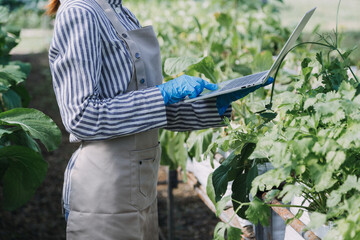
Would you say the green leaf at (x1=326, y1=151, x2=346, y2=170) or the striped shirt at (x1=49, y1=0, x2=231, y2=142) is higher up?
the striped shirt at (x1=49, y1=0, x2=231, y2=142)

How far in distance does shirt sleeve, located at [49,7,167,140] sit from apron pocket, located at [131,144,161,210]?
0.53 feet

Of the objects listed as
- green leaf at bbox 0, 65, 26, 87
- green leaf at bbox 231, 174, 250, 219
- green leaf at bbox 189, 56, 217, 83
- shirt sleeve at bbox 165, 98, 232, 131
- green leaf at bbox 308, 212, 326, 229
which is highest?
green leaf at bbox 189, 56, 217, 83

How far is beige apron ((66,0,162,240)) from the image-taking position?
156cm

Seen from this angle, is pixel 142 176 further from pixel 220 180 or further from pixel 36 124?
pixel 36 124

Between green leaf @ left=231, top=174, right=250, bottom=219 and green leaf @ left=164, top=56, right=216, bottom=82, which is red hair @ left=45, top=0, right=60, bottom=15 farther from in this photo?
green leaf @ left=231, top=174, right=250, bottom=219

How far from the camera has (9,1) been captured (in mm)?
4750

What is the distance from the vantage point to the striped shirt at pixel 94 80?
1.39 metres

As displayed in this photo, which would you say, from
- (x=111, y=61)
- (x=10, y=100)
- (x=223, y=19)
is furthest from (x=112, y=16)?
(x=223, y=19)

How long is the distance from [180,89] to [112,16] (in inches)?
12.4

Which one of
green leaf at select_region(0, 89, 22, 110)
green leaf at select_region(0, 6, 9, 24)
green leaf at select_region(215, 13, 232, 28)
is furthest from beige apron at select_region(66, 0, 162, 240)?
green leaf at select_region(215, 13, 232, 28)

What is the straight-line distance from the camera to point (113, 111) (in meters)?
1.41

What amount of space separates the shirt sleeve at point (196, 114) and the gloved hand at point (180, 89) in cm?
14

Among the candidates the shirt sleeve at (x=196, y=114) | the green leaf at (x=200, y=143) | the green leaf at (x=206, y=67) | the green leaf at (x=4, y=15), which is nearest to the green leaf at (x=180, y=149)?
the green leaf at (x=200, y=143)

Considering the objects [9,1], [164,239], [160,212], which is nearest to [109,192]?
[164,239]
